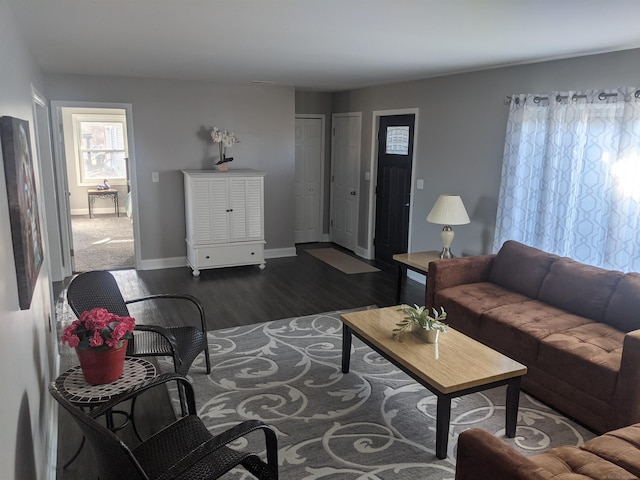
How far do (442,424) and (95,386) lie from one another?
69.3 inches

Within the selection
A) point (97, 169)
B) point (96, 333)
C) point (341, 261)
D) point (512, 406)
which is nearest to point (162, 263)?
point (341, 261)

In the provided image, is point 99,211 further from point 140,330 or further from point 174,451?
point 174,451

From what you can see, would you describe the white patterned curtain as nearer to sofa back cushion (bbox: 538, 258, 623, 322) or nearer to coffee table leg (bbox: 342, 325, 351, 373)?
sofa back cushion (bbox: 538, 258, 623, 322)

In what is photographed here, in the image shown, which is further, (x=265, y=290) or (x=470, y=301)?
(x=265, y=290)

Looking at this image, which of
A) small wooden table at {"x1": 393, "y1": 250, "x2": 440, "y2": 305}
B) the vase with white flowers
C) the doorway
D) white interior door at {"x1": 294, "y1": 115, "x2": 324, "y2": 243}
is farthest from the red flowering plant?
the doorway

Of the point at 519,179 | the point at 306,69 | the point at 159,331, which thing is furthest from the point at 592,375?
the point at 306,69

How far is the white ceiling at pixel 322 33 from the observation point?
7.94ft

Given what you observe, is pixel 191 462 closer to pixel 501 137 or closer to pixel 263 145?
pixel 501 137

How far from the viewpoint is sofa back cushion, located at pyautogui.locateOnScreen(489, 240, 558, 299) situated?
154 inches

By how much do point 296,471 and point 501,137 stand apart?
3493 millimetres

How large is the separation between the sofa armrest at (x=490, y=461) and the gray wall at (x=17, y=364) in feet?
5.19

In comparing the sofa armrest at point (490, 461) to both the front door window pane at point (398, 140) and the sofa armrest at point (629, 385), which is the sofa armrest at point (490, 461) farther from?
the front door window pane at point (398, 140)

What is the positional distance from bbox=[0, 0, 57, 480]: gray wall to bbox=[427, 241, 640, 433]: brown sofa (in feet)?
9.37

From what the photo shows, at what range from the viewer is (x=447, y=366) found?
9.04 ft
